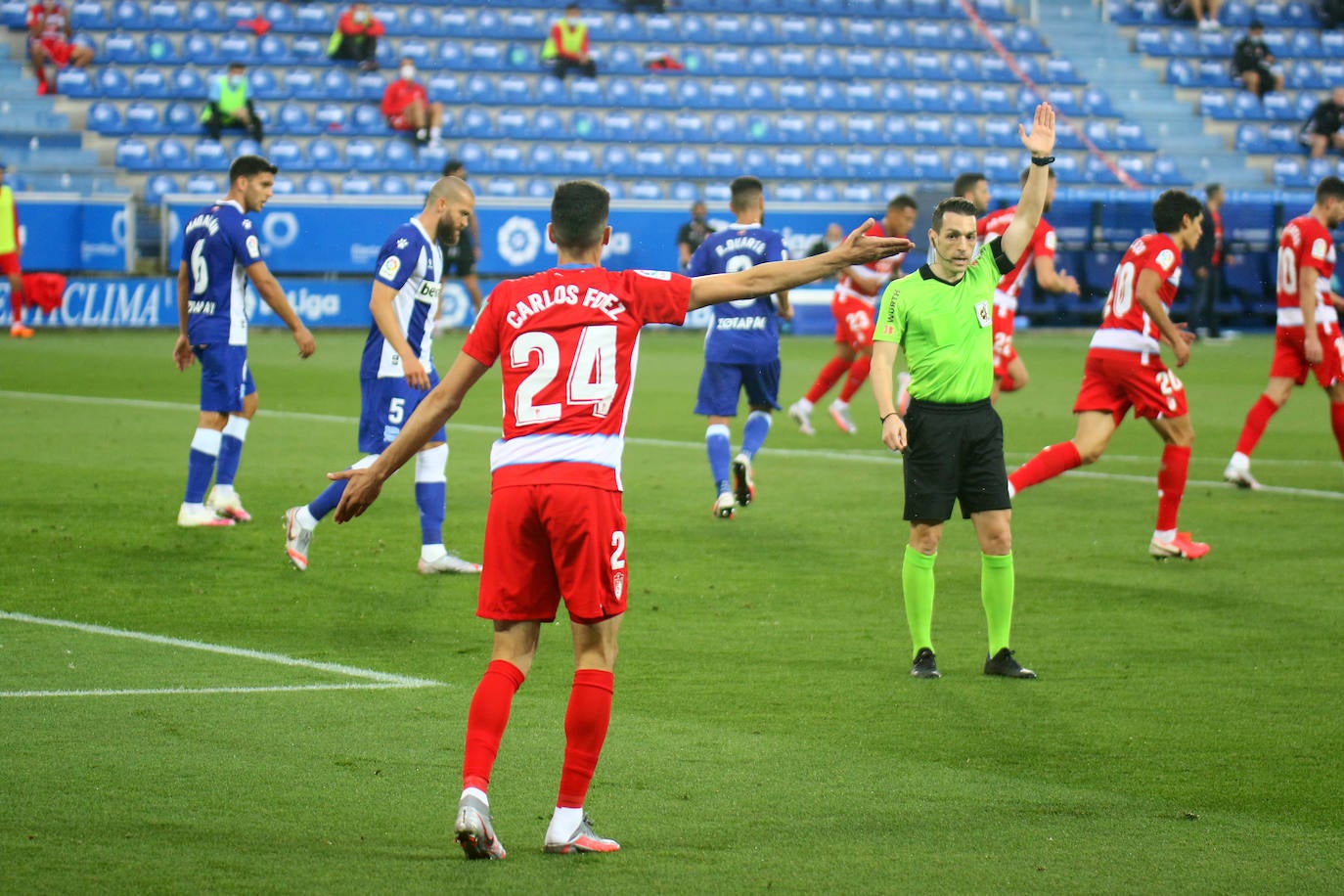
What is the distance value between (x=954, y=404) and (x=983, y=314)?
0.41 metres

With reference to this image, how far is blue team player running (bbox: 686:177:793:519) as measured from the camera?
11.8 metres

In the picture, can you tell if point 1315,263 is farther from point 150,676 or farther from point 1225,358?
point 1225,358

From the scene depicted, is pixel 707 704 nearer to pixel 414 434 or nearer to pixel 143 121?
pixel 414 434

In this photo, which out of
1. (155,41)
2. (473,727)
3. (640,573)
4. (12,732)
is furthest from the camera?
(155,41)

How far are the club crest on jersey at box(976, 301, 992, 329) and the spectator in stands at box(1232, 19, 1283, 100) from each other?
103 ft

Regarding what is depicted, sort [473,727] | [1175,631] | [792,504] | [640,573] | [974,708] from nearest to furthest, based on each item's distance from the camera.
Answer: [473,727]
[974,708]
[1175,631]
[640,573]
[792,504]

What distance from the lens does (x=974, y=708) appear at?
21.9ft

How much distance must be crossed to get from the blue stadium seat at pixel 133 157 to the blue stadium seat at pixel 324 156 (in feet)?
8.58

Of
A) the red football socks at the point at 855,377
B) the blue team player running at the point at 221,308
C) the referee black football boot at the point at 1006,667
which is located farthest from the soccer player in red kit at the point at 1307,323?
the blue team player running at the point at 221,308

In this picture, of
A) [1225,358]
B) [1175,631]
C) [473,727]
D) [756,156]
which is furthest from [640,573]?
[756,156]

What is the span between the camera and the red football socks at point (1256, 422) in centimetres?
1284

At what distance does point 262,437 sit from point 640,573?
6888mm

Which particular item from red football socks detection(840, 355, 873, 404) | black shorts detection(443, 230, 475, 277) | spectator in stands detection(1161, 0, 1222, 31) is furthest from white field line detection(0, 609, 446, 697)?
spectator in stands detection(1161, 0, 1222, 31)

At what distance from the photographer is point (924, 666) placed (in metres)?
7.22
